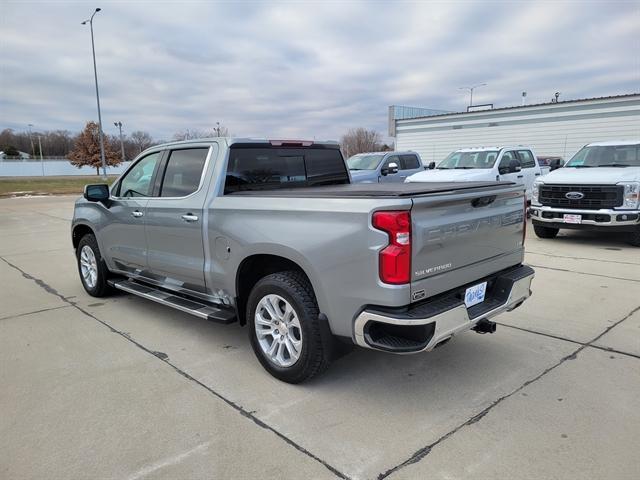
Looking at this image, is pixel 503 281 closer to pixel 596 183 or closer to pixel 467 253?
pixel 467 253

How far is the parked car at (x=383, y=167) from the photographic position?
1402cm

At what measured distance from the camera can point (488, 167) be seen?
11969mm

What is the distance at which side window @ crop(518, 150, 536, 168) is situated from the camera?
13141mm

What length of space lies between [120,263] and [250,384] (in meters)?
2.64

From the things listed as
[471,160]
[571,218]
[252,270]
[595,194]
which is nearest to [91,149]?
[471,160]

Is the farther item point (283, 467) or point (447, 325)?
point (447, 325)

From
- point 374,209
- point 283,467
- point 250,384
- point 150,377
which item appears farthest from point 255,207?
point 283,467

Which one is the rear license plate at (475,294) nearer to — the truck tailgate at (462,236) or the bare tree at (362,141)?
the truck tailgate at (462,236)

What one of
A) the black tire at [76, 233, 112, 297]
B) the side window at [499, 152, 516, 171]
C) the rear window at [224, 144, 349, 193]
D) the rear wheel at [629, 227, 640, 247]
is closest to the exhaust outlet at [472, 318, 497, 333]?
the rear window at [224, 144, 349, 193]

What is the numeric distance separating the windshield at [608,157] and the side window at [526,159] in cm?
308

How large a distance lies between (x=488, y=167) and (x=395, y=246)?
1016 centimetres

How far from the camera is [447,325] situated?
2.94 meters

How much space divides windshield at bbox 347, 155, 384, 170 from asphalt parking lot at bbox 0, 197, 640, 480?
10.2m

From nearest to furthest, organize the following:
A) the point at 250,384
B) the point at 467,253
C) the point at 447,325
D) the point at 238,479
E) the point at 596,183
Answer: the point at 238,479
the point at 447,325
the point at 467,253
the point at 250,384
the point at 596,183
